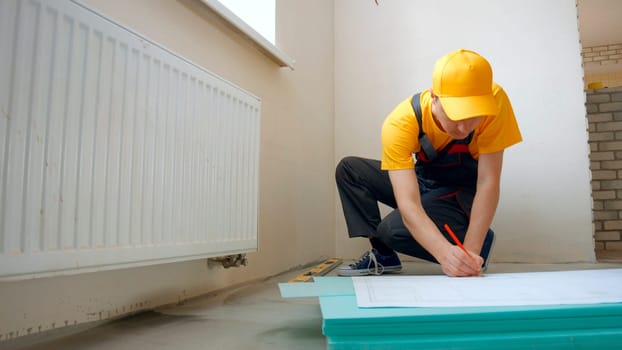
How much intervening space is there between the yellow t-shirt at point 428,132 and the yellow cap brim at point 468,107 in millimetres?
175

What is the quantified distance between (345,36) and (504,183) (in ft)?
4.07

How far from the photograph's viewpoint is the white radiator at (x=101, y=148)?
692mm

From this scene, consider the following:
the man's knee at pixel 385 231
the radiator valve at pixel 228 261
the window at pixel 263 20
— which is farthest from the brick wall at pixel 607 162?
the radiator valve at pixel 228 261

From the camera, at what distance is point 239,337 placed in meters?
0.87

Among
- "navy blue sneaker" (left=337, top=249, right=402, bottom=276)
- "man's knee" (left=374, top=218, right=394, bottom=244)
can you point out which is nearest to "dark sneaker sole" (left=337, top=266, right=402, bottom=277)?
"navy blue sneaker" (left=337, top=249, right=402, bottom=276)

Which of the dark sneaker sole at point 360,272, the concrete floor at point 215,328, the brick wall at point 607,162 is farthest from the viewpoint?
the brick wall at point 607,162

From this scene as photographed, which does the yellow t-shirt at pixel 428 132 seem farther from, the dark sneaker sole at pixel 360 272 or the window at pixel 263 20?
the window at pixel 263 20

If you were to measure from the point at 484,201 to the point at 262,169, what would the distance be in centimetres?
82

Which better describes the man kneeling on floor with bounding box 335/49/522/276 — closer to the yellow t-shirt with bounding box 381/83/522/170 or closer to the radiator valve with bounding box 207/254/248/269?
the yellow t-shirt with bounding box 381/83/522/170

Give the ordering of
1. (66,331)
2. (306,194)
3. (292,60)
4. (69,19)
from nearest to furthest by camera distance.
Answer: (69,19)
(66,331)
(292,60)
(306,194)

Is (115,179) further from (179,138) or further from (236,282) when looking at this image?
(236,282)

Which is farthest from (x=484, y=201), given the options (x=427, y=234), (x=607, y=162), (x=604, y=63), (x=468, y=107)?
(x=604, y=63)

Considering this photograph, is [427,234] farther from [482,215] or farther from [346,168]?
[346,168]

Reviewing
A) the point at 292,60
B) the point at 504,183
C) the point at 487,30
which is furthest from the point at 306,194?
the point at 487,30
